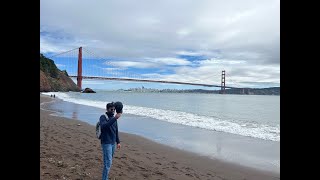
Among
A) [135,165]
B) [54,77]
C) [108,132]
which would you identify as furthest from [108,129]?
[54,77]

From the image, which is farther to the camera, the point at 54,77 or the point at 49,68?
the point at 54,77

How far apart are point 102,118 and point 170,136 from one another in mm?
9041

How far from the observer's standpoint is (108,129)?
14.9 feet

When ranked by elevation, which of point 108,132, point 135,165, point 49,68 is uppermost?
point 49,68

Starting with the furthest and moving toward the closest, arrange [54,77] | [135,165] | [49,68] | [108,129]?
[54,77], [49,68], [135,165], [108,129]

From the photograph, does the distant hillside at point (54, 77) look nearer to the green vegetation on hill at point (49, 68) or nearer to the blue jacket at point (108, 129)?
the green vegetation on hill at point (49, 68)

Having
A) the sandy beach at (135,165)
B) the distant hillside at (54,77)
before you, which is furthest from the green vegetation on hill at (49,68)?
the sandy beach at (135,165)

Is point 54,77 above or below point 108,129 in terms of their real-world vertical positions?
above

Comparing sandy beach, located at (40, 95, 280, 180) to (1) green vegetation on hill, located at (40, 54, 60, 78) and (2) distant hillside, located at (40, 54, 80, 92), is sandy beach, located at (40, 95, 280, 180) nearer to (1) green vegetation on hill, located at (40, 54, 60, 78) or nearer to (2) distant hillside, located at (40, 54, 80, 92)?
Result: (2) distant hillside, located at (40, 54, 80, 92)

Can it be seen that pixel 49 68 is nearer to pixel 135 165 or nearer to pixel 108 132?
pixel 135 165

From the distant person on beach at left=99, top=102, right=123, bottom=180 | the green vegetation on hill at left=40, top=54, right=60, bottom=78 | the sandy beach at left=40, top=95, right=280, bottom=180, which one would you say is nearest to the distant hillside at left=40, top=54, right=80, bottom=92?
the green vegetation on hill at left=40, top=54, right=60, bottom=78

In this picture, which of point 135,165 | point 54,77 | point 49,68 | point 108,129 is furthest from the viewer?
point 54,77
